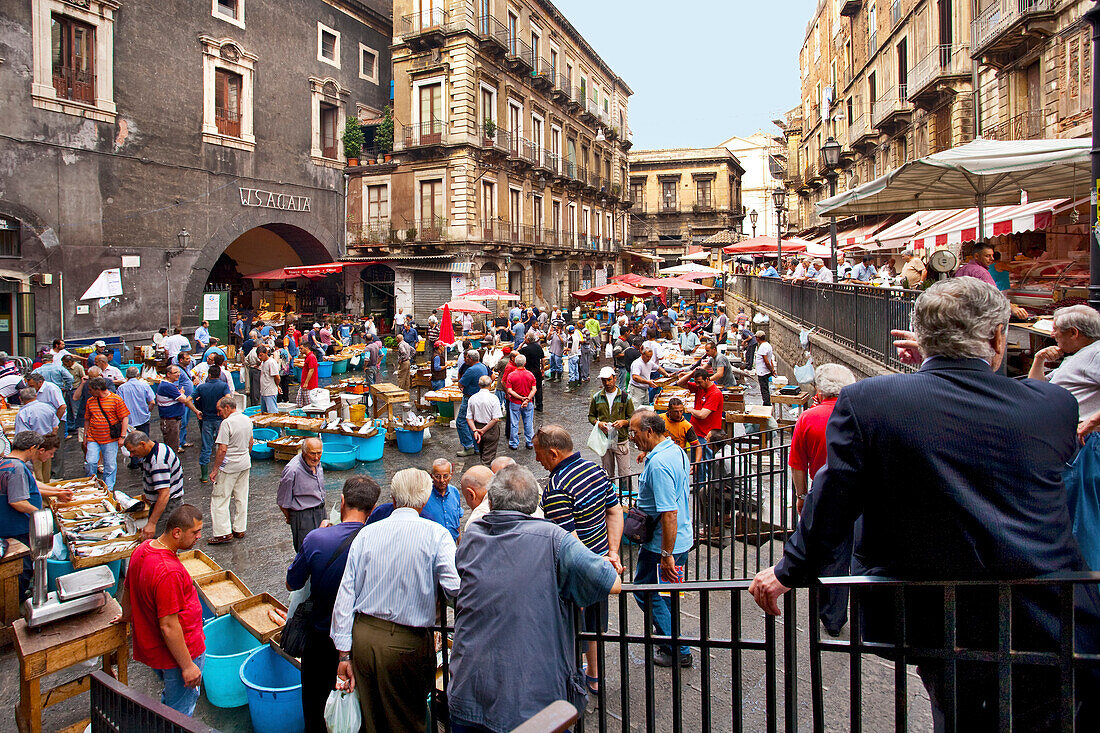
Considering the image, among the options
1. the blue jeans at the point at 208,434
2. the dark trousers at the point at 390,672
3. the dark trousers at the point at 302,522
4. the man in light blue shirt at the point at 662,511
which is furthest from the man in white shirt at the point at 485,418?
the dark trousers at the point at 390,672

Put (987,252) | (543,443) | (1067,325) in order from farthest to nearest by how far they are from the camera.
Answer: (987,252), (543,443), (1067,325)

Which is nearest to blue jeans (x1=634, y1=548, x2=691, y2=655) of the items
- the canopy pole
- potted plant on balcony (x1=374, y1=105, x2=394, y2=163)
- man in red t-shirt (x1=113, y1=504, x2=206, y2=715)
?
man in red t-shirt (x1=113, y1=504, x2=206, y2=715)

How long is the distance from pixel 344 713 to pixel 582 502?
70.0 inches

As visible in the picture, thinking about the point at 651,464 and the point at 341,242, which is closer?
the point at 651,464

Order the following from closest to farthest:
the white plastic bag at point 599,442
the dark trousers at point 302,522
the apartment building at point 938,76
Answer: the dark trousers at point 302,522 < the white plastic bag at point 599,442 < the apartment building at point 938,76

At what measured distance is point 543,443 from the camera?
452 centimetres

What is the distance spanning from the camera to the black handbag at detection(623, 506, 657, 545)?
4727 millimetres

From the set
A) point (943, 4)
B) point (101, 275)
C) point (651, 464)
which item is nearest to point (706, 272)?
point (943, 4)

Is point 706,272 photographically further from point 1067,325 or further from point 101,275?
point 1067,325

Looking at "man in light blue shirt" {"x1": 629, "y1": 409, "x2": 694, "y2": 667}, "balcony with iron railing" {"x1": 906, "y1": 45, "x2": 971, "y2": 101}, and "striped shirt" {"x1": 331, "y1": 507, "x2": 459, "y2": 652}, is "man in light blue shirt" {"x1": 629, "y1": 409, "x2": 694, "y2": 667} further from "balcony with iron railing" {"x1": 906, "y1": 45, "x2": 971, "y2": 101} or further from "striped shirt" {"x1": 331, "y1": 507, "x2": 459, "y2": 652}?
"balcony with iron railing" {"x1": 906, "y1": 45, "x2": 971, "y2": 101}

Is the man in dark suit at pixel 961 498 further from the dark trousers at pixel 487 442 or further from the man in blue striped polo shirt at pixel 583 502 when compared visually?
the dark trousers at pixel 487 442

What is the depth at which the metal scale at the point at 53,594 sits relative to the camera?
421cm

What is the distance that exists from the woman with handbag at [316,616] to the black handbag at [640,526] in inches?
71.8

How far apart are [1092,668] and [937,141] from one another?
24.6 metres
